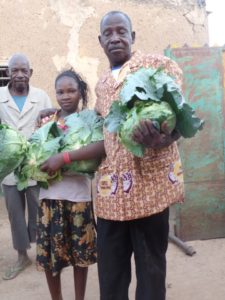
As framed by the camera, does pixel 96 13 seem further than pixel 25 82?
Yes

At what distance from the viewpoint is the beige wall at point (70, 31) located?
18.8 ft

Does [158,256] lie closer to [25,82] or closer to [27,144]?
[27,144]

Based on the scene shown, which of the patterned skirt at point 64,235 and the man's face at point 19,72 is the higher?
the man's face at point 19,72

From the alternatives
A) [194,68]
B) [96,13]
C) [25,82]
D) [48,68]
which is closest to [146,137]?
[25,82]

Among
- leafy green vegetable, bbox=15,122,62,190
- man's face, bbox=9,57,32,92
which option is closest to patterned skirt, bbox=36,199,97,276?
leafy green vegetable, bbox=15,122,62,190

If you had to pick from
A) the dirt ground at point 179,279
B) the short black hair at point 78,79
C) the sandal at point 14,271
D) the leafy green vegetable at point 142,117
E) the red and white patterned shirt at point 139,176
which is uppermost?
the short black hair at point 78,79

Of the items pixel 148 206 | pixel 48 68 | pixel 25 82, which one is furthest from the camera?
pixel 48 68

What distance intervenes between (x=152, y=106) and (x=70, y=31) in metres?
4.78

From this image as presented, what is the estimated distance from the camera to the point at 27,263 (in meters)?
3.71

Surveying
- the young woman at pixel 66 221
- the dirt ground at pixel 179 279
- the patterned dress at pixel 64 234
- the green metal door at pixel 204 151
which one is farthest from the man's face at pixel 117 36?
the green metal door at pixel 204 151

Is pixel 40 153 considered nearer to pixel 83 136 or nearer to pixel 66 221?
pixel 83 136

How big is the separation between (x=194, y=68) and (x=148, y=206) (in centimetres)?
240

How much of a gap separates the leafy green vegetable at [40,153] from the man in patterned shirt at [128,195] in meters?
0.35

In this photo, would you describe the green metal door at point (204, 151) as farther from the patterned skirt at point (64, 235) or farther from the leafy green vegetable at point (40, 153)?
the leafy green vegetable at point (40, 153)
